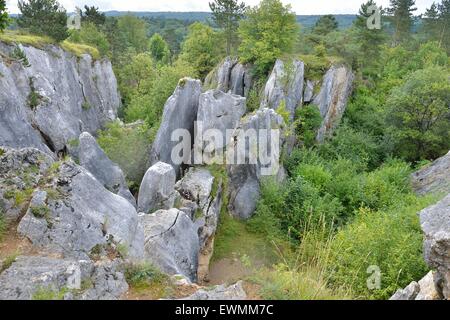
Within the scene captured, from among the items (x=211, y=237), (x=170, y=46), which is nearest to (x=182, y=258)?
(x=211, y=237)

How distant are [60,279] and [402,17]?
5704cm

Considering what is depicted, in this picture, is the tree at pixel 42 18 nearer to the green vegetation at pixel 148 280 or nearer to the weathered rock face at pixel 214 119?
the weathered rock face at pixel 214 119

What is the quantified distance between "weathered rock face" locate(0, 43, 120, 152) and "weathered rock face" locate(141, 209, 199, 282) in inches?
354

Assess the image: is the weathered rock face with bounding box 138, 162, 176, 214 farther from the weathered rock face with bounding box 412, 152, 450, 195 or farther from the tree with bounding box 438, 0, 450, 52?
the tree with bounding box 438, 0, 450, 52

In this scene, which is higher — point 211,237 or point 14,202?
point 14,202

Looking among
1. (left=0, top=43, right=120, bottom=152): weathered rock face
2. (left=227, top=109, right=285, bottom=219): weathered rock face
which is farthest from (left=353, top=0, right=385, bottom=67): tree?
(left=0, top=43, right=120, bottom=152): weathered rock face

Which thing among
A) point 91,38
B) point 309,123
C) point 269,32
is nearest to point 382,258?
point 309,123

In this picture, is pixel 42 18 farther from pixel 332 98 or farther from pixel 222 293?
pixel 222 293

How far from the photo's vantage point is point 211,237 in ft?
59.3

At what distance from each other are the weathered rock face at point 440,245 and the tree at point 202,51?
37.6m

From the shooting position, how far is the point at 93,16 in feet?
157

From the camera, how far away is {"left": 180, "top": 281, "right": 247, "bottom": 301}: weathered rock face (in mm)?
6535
